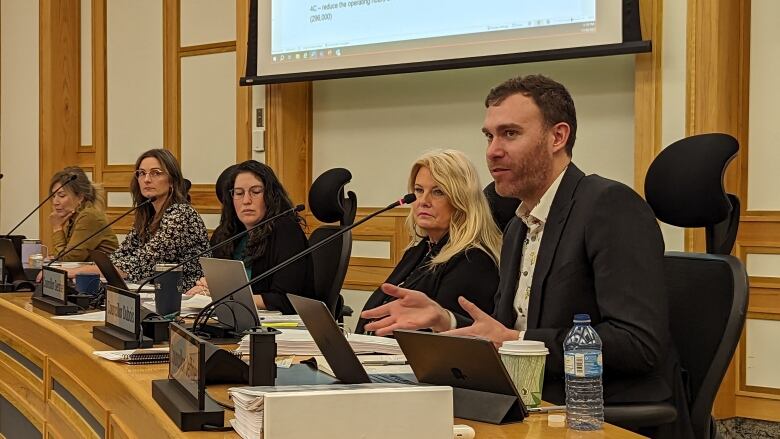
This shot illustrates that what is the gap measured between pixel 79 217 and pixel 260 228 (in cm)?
158

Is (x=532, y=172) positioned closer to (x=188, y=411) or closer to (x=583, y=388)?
(x=583, y=388)

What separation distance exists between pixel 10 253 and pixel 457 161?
204 centimetres

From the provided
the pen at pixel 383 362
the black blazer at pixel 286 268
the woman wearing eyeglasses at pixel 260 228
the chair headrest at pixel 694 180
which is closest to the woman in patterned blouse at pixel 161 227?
the woman wearing eyeglasses at pixel 260 228

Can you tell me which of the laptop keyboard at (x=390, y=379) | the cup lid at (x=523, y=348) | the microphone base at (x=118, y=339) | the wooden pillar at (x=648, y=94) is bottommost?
the microphone base at (x=118, y=339)

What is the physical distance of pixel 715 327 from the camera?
6.62 feet

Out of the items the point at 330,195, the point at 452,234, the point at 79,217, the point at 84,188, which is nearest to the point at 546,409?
the point at 452,234

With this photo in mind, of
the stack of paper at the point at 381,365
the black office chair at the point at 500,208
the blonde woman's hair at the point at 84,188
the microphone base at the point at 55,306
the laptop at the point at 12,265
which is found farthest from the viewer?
the blonde woman's hair at the point at 84,188

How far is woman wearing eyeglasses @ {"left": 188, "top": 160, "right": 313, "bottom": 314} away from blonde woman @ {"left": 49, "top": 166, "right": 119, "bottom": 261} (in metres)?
1.24

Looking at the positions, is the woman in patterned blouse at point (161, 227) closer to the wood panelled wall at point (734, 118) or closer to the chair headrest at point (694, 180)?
the wood panelled wall at point (734, 118)

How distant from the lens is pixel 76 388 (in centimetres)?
243

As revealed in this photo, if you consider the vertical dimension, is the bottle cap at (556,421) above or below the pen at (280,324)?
above

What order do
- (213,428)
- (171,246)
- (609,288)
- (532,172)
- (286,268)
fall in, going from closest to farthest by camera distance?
(213,428), (609,288), (532,172), (286,268), (171,246)

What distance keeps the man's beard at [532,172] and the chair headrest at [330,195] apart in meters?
1.30

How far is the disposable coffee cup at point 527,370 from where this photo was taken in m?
1.65
